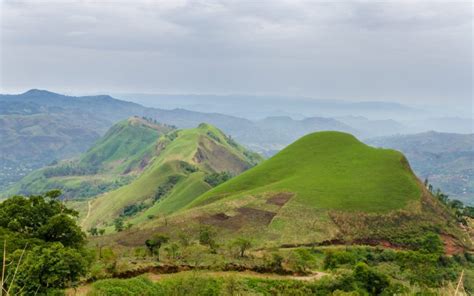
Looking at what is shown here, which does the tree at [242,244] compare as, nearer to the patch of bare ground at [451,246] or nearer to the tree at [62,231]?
the tree at [62,231]

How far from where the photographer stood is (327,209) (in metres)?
77.9

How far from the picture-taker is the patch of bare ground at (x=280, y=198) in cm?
8175

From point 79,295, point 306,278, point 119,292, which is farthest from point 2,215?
point 306,278

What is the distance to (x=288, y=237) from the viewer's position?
219 feet

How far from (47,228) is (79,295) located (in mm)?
7897

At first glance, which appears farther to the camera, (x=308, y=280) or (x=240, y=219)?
(x=240, y=219)

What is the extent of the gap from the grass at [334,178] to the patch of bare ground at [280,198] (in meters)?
2.03

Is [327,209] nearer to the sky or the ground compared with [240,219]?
nearer to the sky

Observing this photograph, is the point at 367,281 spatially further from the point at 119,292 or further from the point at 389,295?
the point at 119,292

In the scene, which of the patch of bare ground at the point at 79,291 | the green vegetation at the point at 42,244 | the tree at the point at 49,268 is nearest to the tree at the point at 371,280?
the patch of bare ground at the point at 79,291

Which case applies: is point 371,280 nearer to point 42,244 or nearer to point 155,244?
point 155,244

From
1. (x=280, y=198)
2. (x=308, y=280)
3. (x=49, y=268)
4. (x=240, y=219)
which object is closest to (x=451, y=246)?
(x=280, y=198)

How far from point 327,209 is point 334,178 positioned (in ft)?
61.9

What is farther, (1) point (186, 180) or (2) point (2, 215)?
(1) point (186, 180)
